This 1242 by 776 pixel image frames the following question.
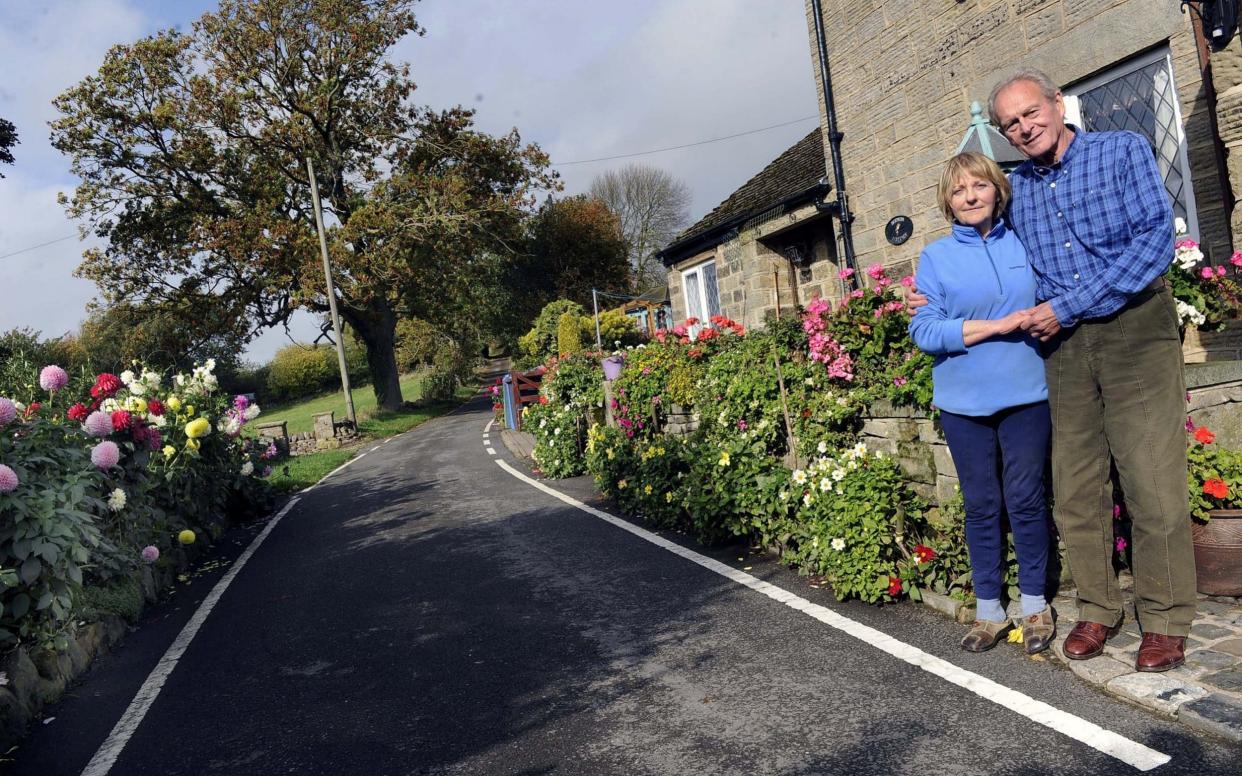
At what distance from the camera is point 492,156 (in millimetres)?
33938

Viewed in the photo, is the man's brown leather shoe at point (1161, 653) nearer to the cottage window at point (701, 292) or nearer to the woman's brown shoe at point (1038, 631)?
the woman's brown shoe at point (1038, 631)

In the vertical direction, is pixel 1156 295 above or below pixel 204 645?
above

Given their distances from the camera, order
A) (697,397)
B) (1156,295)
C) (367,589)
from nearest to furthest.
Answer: (1156,295), (367,589), (697,397)

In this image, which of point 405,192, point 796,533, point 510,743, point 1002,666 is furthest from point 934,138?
point 405,192

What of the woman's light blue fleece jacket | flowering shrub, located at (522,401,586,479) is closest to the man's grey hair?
the woman's light blue fleece jacket

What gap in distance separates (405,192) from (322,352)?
29103mm

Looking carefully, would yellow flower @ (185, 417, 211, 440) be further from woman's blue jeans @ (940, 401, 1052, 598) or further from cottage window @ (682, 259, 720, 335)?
cottage window @ (682, 259, 720, 335)

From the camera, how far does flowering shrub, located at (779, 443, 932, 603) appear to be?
497cm

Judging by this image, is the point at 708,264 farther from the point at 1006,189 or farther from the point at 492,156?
the point at 492,156

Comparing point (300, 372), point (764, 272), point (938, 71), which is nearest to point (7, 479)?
point (938, 71)

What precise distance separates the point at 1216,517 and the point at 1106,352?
117 cm

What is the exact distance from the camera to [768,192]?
50.0ft

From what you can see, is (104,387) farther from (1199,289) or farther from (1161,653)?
(1199,289)

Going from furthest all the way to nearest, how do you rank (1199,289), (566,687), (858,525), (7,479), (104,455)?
(104,455) → (858,525) → (1199,289) → (7,479) → (566,687)
